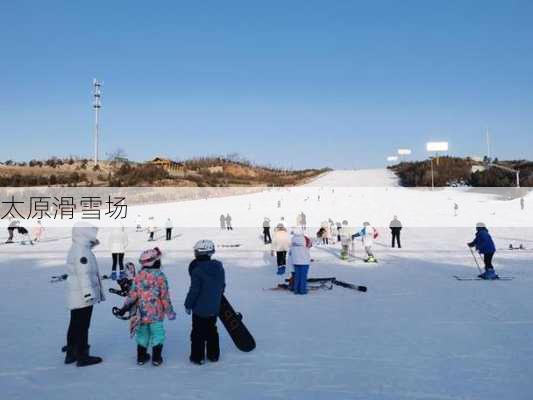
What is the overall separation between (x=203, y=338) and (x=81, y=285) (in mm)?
1506

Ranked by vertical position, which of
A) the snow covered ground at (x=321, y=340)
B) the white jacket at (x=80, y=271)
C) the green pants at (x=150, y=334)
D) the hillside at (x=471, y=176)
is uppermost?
the hillside at (x=471, y=176)

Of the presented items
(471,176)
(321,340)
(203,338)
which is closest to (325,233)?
(321,340)

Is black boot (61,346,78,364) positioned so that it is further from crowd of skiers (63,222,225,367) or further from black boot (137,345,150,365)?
black boot (137,345,150,365)

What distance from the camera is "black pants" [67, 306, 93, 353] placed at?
5.55 m

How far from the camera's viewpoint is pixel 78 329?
558 cm

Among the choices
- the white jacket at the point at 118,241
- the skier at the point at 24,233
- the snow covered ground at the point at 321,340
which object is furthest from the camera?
the skier at the point at 24,233

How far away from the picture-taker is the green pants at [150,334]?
17.9ft

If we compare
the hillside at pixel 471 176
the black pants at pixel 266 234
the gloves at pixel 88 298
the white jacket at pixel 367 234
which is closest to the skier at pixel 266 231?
the black pants at pixel 266 234

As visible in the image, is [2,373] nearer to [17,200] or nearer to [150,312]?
[150,312]

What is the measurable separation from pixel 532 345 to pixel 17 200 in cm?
4176

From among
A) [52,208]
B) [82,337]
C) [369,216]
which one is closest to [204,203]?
[52,208]

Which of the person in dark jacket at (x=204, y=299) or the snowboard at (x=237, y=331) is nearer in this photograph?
the person in dark jacket at (x=204, y=299)

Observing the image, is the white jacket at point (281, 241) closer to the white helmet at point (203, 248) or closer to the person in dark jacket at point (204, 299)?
the person in dark jacket at point (204, 299)

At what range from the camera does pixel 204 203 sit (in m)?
47.0
